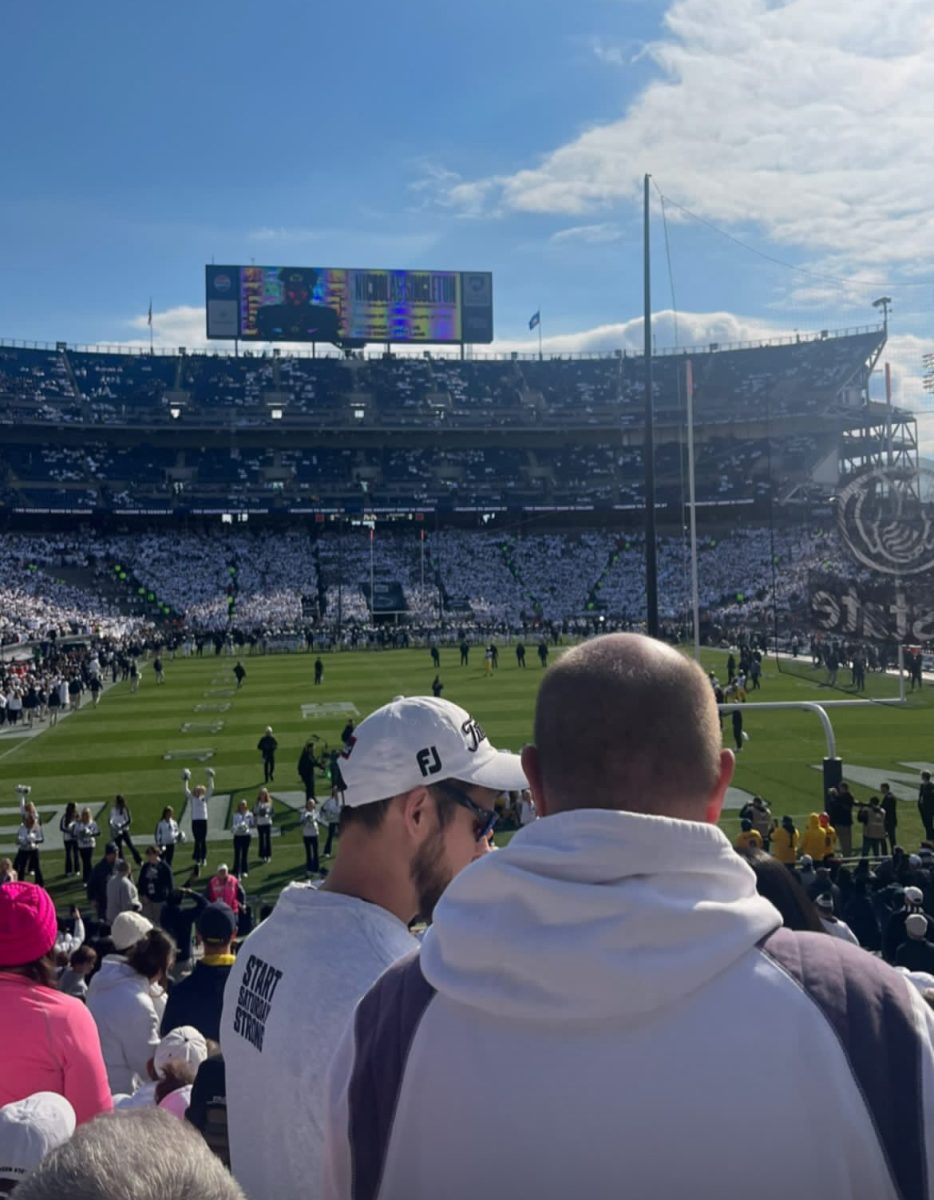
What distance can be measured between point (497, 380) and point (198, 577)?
1266 inches

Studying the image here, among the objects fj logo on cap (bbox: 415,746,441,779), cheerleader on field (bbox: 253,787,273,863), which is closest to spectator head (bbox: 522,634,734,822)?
fj logo on cap (bbox: 415,746,441,779)

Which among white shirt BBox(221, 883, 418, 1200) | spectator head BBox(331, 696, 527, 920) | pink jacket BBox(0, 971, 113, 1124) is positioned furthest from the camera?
pink jacket BBox(0, 971, 113, 1124)

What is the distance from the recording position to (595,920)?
4.61 feet

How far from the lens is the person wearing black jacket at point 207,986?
15.4 ft

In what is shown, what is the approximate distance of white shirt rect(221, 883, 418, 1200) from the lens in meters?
2.13

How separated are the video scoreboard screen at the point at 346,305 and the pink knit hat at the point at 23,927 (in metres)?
77.7

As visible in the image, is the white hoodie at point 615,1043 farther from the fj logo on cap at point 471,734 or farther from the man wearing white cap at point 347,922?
the fj logo on cap at point 471,734

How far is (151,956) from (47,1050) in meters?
2.35

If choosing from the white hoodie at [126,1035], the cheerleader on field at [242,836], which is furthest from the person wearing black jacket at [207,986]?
the cheerleader on field at [242,836]

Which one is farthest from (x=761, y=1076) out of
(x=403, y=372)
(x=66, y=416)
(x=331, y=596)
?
(x=403, y=372)

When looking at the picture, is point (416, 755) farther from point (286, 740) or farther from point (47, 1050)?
point (286, 740)

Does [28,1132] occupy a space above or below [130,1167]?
below

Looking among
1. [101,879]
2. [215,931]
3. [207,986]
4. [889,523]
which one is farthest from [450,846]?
[889,523]

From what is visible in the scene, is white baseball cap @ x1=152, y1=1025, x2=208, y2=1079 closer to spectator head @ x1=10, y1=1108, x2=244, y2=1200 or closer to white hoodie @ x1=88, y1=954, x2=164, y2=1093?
white hoodie @ x1=88, y1=954, x2=164, y2=1093
